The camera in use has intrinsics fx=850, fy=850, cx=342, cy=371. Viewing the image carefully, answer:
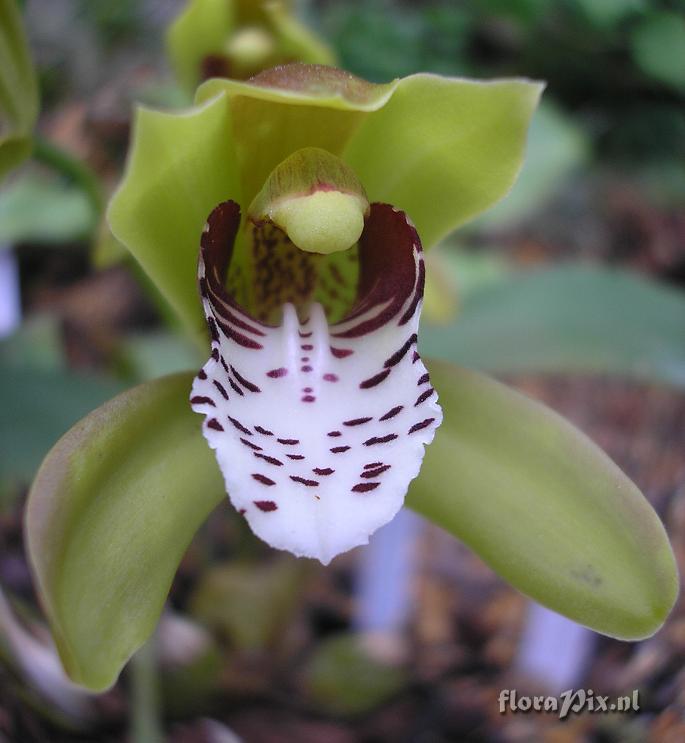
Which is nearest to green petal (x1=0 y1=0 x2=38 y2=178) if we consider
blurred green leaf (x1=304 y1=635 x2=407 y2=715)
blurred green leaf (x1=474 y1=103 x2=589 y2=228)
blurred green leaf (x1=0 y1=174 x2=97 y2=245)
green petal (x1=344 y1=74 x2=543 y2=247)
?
green petal (x1=344 y1=74 x2=543 y2=247)

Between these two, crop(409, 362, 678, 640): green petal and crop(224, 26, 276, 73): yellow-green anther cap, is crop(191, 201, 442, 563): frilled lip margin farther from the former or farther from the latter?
crop(224, 26, 276, 73): yellow-green anther cap

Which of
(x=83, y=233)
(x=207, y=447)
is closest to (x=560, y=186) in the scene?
(x=83, y=233)

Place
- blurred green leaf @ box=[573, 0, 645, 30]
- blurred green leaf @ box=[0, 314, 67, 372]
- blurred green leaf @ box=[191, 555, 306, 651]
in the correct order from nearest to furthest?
blurred green leaf @ box=[191, 555, 306, 651] < blurred green leaf @ box=[0, 314, 67, 372] < blurred green leaf @ box=[573, 0, 645, 30]

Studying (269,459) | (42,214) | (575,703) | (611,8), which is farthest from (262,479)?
(42,214)

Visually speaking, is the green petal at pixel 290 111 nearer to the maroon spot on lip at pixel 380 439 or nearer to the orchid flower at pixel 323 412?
the orchid flower at pixel 323 412

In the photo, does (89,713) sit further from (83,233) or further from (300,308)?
(83,233)

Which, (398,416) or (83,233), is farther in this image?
(83,233)

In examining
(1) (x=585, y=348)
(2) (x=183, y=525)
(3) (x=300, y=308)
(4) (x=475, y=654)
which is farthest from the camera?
(4) (x=475, y=654)
